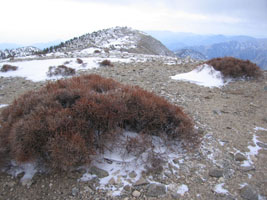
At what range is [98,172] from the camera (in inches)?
107

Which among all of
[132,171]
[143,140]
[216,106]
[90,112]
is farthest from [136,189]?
[216,106]

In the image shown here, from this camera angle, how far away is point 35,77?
8906mm

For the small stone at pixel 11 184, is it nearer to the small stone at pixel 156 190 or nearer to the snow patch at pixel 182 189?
the small stone at pixel 156 190

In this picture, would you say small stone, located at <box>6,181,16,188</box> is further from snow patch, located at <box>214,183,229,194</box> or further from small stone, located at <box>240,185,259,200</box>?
small stone, located at <box>240,185,259,200</box>

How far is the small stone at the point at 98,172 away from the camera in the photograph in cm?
267

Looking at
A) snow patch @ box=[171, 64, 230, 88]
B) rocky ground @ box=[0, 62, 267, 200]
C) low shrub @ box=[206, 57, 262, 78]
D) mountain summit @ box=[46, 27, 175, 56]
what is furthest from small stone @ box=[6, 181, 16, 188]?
mountain summit @ box=[46, 27, 175, 56]

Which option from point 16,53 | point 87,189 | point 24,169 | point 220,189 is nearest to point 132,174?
point 87,189

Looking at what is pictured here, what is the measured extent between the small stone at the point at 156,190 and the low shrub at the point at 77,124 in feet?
2.23

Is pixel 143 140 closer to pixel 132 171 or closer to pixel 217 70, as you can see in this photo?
pixel 132 171

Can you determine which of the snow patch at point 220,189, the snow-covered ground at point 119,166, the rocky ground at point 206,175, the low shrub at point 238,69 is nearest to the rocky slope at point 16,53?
the low shrub at point 238,69

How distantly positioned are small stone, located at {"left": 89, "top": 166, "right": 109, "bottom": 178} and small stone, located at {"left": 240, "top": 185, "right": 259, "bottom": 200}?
7.10ft

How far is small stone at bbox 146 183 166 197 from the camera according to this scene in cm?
246

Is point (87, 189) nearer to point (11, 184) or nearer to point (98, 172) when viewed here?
point (98, 172)

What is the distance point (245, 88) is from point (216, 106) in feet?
10.3
